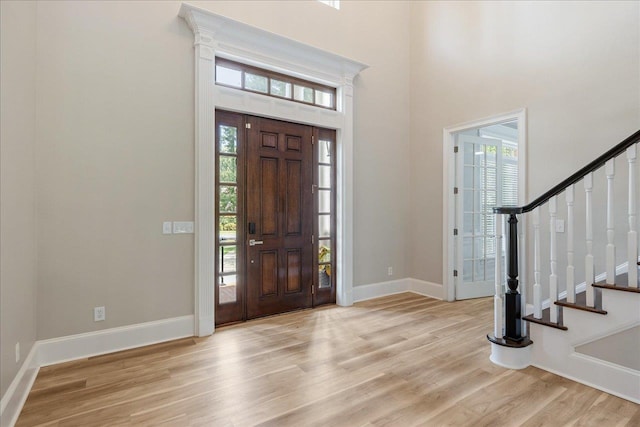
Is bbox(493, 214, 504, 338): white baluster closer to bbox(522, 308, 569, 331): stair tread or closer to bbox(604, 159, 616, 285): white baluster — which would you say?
bbox(522, 308, 569, 331): stair tread

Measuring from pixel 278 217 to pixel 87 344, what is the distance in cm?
218

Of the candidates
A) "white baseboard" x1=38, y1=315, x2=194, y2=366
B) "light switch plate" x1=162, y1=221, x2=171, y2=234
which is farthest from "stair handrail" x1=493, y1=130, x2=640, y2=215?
"white baseboard" x1=38, y1=315, x2=194, y2=366

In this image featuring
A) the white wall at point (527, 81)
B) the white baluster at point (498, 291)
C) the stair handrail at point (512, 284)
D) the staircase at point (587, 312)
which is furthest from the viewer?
the white wall at point (527, 81)

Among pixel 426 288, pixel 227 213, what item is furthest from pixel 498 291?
pixel 227 213

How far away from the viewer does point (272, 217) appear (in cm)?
390

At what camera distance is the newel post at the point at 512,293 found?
9.04 ft

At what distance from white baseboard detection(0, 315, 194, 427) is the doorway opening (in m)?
0.49

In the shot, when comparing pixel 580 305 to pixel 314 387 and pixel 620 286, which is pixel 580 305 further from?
pixel 314 387

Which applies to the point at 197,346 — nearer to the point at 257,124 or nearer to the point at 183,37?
the point at 257,124

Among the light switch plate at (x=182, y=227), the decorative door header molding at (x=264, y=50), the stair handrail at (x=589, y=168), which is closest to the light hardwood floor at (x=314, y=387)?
the light switch plate at (x=182, y=227)

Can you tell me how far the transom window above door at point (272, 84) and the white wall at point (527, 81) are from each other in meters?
1.67

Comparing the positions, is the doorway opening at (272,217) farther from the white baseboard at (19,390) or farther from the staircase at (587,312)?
the staircase at (587,312)

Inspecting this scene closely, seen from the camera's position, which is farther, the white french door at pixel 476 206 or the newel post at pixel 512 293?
the white french door at pixel 476 206

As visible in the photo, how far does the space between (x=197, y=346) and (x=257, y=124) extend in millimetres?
2433
